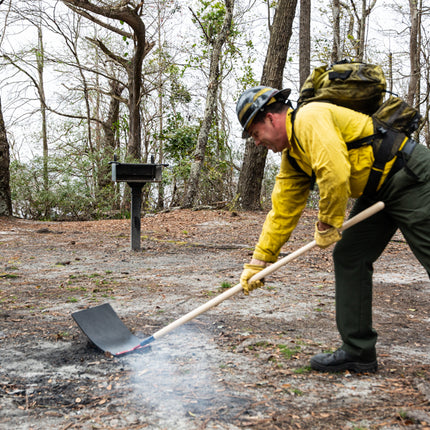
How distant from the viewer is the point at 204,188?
14.4 meters

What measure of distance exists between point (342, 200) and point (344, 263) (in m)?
0.60

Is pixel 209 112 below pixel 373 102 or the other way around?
the other way around

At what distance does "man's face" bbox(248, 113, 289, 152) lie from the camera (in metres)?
2.51

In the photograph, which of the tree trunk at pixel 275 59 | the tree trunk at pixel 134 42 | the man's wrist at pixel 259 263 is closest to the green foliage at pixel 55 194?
the tree trunk at pixel 134 42

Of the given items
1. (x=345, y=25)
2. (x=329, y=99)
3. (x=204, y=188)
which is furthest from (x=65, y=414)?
(x=345, y=25)

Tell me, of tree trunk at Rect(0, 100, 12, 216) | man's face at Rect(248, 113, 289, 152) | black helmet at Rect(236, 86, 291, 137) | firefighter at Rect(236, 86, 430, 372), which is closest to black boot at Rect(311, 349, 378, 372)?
firefighter at Rect(236, 86, 430, 372)

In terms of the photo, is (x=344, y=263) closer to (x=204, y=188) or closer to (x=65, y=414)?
(x=65, y=414)

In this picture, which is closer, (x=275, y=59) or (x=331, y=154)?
(x=331, y=154)

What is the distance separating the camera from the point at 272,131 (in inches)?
99.6

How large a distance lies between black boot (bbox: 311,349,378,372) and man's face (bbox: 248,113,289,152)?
1335mm

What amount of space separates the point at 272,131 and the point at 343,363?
59.0 inches

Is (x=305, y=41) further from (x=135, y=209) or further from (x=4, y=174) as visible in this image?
(x=4, y=174)

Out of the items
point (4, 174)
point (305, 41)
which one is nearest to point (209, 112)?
point (305, 41)

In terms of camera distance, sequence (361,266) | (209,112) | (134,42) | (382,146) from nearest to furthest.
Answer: (382,146) < (361,266) < (209,112) < (134,42)
